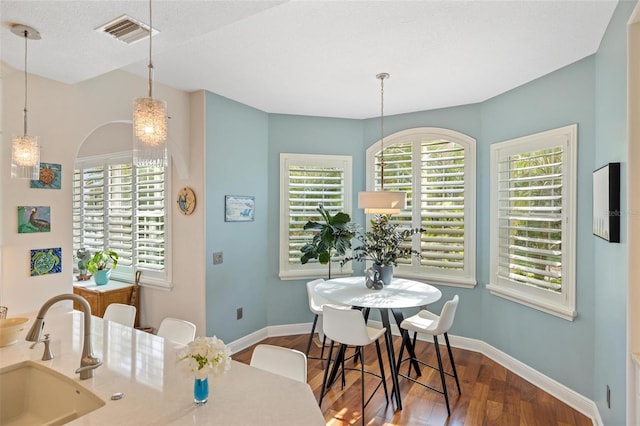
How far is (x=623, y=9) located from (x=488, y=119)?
1825 mm

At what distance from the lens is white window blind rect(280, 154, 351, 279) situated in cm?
436

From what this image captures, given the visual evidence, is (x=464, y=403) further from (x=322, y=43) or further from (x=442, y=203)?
(x=322, y=43)

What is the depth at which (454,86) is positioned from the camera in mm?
3342

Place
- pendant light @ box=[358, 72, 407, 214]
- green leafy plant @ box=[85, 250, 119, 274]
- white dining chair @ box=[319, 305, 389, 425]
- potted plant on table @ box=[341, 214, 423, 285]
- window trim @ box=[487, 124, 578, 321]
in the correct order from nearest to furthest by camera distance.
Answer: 1. white dining chair @ box=[319, 305, 389, 425]
2. window trim @ box=[487, 124, 578, 321]
3. pendant light @ box=[358, 72, 407, 214]
4. potted plant on table @ box=[341, 214, 423, 285]
5. green leafy plant @ box=[85, 250, 119, 274]

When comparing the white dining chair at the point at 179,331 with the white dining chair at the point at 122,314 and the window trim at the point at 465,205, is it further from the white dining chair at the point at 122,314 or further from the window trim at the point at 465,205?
the window trim at the point at 465,205

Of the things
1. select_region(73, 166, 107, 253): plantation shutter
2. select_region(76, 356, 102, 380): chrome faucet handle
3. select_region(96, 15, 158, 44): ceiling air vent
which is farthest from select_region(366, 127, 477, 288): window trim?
select_region(73, 166, 107, 253): plantation shutter

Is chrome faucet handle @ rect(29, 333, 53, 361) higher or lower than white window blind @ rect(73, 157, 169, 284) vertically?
lower

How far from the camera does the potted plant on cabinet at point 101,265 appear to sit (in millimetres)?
4172

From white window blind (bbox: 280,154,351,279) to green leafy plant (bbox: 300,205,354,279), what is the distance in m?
0.30

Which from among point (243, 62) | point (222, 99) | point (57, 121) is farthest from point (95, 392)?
point (222, 99)

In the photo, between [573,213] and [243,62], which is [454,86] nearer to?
[573,213]

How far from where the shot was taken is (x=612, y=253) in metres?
2.12

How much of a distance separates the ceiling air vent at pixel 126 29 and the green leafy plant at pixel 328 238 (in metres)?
2.51

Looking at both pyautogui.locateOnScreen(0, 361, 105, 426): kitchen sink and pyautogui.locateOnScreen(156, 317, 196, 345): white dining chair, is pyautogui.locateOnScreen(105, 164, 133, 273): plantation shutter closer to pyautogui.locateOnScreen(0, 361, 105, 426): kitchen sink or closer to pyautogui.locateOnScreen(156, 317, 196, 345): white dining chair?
pyautogui.locateOnScreen(156, 317, 196, 345): white dining chair
